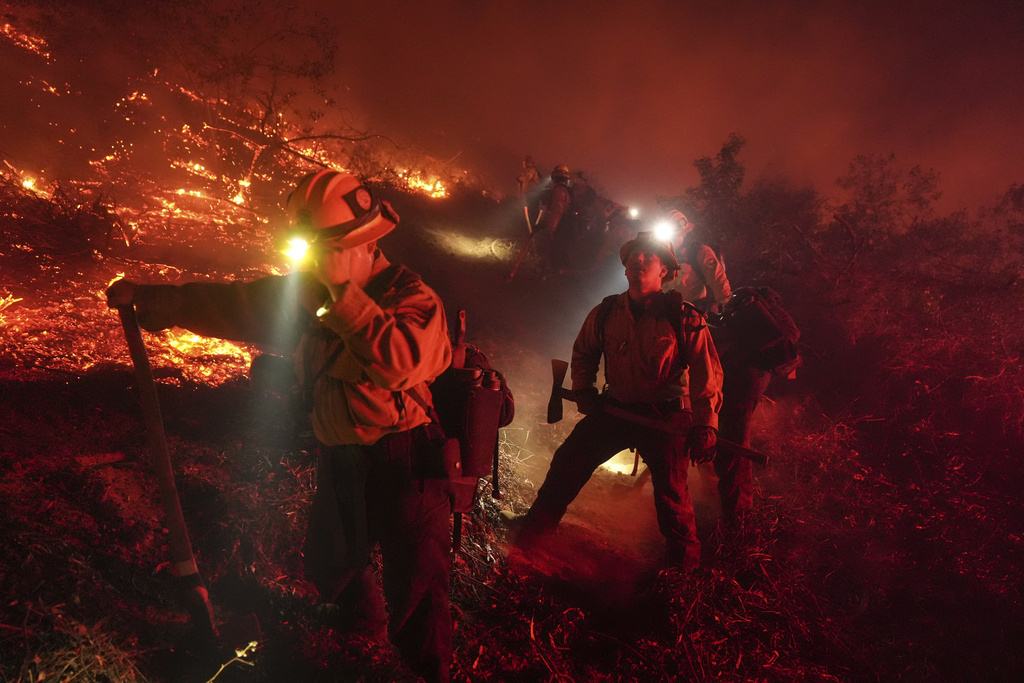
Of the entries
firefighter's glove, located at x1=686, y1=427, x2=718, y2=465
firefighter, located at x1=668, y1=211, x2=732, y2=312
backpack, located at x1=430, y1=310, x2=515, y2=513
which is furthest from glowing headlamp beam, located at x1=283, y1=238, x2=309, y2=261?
firefighter, located at x1=668, y1=211, x2=732, y2=312

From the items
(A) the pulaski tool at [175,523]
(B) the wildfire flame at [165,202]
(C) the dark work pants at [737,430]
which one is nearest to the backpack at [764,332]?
(C) the dark work pants at [737,430]

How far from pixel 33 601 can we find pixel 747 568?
5153mm

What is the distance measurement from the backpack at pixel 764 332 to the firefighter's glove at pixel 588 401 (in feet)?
8.15

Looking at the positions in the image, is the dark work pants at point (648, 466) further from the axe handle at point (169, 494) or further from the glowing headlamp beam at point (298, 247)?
the glowing headlamp beam at point (298, 247)

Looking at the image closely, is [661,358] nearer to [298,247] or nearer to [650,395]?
[650,395]

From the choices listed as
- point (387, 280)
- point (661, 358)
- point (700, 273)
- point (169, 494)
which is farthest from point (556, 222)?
point (169, 494)

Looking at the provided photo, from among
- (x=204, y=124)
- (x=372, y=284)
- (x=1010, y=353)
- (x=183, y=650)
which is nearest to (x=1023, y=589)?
(x=1010, y=353)

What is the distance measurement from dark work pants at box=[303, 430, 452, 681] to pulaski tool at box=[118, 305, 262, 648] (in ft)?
2.24

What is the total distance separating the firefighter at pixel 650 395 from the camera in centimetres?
342

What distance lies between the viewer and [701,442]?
3242 millimetres

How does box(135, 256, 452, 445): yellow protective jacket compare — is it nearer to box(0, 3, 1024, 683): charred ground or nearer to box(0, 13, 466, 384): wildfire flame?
box(0, 3, 1024, 683): charred ground

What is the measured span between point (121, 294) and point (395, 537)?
6.51ft

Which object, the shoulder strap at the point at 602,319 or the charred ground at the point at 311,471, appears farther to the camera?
the shoulder strap at the point at 602,319

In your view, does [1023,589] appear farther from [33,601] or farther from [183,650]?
[33,601]
